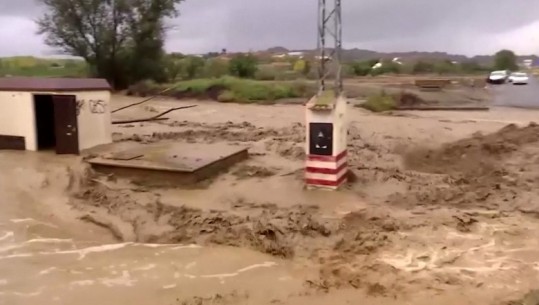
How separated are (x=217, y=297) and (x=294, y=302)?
93cm

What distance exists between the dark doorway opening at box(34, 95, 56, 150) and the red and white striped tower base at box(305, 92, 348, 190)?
751 cm

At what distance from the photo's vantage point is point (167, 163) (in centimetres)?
1242

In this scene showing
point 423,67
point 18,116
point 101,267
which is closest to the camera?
point 101,267

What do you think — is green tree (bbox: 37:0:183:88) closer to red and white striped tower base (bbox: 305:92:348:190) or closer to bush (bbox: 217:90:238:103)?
bush (bbox: 217:90:238:103)

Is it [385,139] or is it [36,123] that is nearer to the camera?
[36,123]

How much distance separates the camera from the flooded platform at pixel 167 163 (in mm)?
11836

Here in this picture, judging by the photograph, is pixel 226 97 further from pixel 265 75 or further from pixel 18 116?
pixel 18 116

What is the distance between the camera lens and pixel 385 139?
18.6 meters

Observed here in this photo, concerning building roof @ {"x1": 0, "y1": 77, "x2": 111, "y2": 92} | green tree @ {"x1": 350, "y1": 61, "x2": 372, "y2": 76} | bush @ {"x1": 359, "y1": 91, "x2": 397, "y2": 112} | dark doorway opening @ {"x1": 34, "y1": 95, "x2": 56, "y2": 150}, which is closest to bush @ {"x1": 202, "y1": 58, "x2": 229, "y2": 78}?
bush @ {"x1": 359, "y1": 91, "x2": 397, "y2": 112}

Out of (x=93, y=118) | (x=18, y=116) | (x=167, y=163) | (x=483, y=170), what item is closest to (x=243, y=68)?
(x=93, y=118)

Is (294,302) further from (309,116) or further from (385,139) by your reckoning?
(385,139)

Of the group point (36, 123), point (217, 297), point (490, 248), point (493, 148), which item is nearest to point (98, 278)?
point (217, 297)

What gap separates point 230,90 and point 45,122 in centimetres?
2287

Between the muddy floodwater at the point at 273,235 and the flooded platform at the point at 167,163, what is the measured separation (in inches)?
10.4
